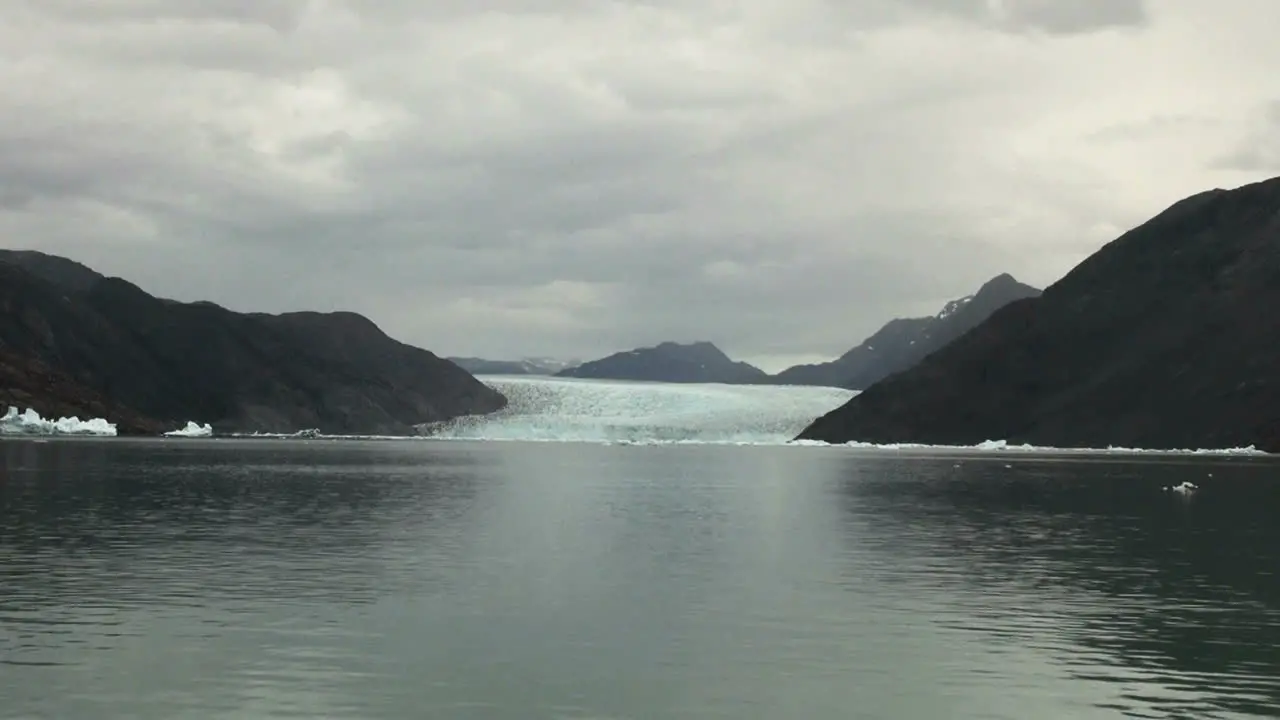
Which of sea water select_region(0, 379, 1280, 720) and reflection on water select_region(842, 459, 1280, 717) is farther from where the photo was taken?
reflection on water select_region(842, 459, 1280, 717)

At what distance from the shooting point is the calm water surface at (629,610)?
23578mm

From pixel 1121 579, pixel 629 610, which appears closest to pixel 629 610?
pixel 629 610

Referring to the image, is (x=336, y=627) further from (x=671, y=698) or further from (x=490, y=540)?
(x=490, y=540)

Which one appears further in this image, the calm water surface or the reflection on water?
the reflection on water

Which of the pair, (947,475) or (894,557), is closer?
(894,557)

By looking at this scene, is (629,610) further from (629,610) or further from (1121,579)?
(1121,579)

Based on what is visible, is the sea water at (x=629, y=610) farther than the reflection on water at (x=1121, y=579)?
No

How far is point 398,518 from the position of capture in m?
63.5

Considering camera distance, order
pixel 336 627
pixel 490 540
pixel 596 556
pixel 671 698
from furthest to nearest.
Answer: pixel 490 540
pixel 596 556
pixel 336 627
pixel 671 698

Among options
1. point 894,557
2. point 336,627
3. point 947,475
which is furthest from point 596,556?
point 947,475

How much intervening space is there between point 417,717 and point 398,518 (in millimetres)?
42369

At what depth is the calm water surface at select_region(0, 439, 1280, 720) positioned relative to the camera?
23578 mm

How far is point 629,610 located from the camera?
33875 mm

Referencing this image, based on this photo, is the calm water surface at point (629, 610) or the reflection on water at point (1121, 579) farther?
the reflection on water at point (1121, 579)
